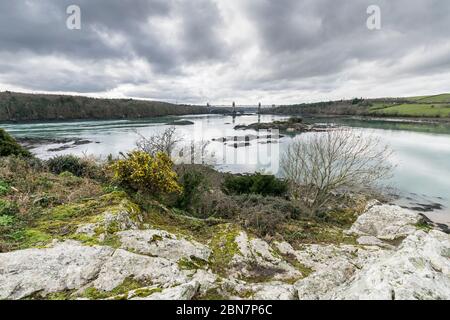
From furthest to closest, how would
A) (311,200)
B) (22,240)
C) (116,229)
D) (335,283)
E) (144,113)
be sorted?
(144,113), (311,200), (116,229), (22,240), (335,283)

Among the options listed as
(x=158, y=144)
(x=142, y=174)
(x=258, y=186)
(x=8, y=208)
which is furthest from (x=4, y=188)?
(x=158, y=144)

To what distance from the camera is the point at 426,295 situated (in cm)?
245

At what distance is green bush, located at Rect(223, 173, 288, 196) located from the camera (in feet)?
47.7

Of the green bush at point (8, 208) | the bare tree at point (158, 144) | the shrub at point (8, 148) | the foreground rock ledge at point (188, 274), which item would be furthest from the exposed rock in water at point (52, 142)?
the foreground rock ledge at point (188, 274)

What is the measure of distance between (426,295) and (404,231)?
24.9 feet

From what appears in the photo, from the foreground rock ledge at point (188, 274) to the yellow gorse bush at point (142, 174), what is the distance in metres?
2.02

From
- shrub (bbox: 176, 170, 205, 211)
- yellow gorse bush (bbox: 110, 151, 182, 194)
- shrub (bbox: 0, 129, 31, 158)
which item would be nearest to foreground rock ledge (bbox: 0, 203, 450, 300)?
yellow gorse bush (bbox: 110, 151, 182, 194)

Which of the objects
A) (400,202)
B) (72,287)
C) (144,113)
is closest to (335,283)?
(72,287)

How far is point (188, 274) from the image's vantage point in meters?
3.56

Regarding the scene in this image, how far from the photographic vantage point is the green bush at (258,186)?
14551 millimetres

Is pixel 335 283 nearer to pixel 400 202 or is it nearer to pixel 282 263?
pixel 282 263

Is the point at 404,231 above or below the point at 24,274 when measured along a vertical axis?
below

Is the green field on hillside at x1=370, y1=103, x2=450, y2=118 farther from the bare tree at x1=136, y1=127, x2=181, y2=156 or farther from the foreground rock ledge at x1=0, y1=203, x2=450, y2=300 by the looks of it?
the foreground rock ledge at x1=0, y1=203, x2=450, y2=300

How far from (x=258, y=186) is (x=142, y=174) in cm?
909
